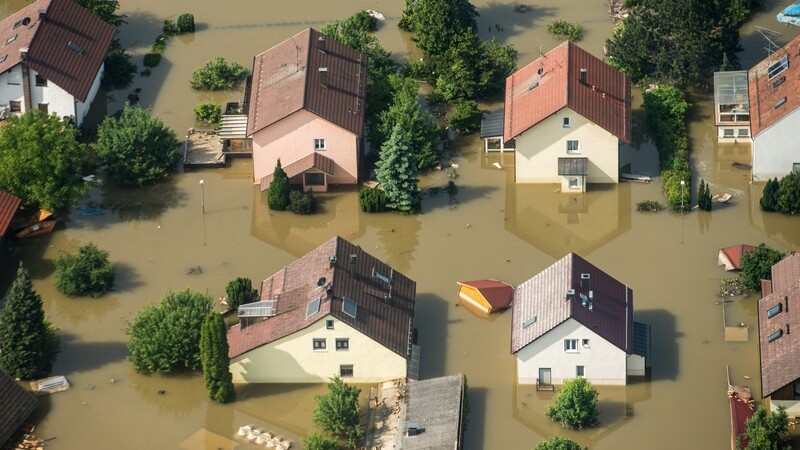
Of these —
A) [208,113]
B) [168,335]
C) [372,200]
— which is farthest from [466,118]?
[168,335]

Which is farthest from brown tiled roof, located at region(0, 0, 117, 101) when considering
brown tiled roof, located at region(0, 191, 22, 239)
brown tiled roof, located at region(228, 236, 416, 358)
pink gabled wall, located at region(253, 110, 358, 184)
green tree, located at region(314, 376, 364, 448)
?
green tree, located at region(314, 376, 364, 448)

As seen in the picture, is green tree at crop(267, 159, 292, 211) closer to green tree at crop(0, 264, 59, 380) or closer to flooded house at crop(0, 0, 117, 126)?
flooded house at crop(0, 0, 117, 126)

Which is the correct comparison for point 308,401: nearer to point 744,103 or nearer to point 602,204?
point 602,204

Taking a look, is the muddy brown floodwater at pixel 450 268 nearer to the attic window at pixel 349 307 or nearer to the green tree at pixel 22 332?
the green tree at pixel 22 332

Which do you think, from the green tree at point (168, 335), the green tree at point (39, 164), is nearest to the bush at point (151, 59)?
the green tree at point (39, 164)

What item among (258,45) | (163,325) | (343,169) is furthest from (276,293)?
(258,45)

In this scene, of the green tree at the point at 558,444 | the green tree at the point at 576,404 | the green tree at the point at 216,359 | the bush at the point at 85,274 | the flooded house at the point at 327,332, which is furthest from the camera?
the bush at the point at 85,274
